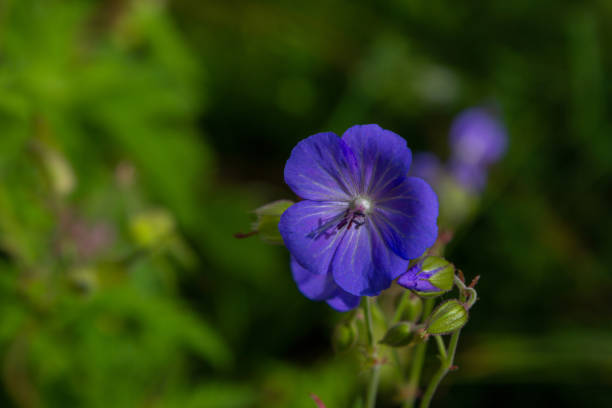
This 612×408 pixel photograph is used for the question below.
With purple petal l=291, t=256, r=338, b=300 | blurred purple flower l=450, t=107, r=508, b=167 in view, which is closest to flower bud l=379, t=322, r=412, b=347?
purple petal l=291, t=256, r=338, b=300

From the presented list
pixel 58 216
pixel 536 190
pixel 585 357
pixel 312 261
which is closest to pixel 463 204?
pixel 536 190

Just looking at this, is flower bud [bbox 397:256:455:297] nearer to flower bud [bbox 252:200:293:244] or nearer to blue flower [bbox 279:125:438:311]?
blue flower [bbox 279:125:438:311]

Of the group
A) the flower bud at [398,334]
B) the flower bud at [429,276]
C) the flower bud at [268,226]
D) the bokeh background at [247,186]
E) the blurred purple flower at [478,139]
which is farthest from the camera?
the blurred purple flower at [478,139]

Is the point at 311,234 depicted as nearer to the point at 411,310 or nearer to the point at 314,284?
the point at 314,284

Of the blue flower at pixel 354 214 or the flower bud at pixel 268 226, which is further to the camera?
the flower bud at pixel 268 226

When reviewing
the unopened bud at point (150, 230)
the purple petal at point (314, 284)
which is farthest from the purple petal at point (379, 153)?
the unopened bud at point (150, 230)

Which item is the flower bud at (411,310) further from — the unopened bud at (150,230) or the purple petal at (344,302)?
the unopened bud at (150,230)

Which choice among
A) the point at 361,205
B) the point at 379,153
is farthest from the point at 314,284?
the point at 379,153
